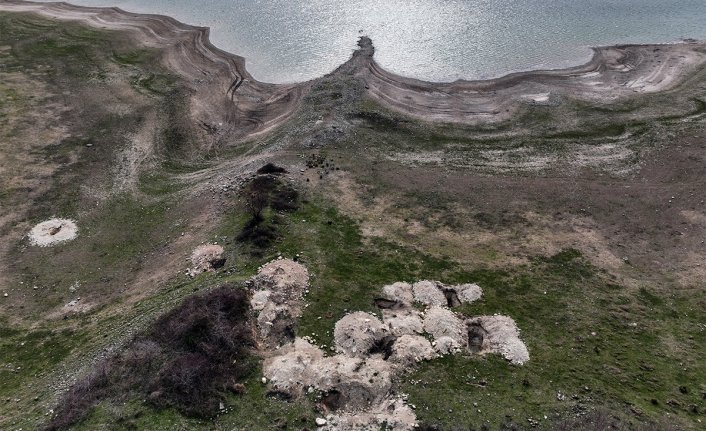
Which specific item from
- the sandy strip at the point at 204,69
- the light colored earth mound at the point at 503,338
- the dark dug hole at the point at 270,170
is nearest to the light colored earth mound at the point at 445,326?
the light colored earth mound at the point at 503,338

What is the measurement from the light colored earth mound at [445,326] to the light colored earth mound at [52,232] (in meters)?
38.1

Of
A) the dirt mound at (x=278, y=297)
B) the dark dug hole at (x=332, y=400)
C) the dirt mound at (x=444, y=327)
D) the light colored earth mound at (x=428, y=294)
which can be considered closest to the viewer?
the dark dug hole at (x=332, y=400)

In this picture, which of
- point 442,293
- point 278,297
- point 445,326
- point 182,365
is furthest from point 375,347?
point 182,365

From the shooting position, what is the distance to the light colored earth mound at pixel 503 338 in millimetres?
36844

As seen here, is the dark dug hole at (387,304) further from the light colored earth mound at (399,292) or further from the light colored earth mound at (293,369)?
the light colored earth mound at (293,369)

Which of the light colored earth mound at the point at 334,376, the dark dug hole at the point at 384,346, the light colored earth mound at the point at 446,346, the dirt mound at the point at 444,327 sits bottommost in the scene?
the light colored earth mound at the point at 334,376

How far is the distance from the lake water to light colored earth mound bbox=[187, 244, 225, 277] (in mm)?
39603

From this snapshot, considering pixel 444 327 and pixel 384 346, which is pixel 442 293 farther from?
pixel 384 346

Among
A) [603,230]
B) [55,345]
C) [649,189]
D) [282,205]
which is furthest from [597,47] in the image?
[55,345]

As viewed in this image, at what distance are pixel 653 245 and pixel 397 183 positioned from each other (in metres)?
Result: 26.7

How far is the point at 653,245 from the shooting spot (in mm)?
46469

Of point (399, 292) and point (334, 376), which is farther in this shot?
point (399, 292)

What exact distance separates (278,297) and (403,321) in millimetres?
10719

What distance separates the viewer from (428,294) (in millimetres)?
41719
